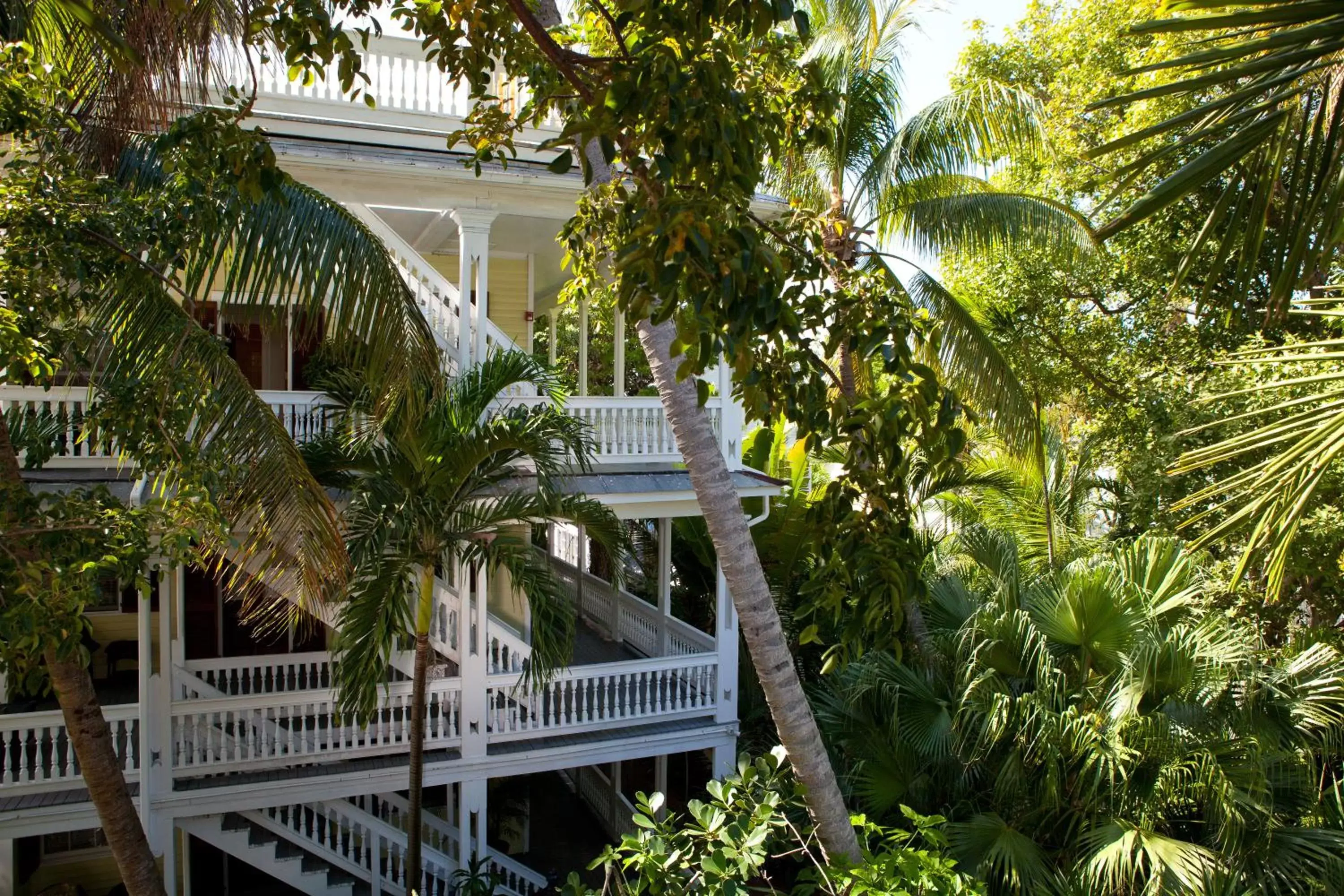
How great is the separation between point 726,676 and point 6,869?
7.21 m

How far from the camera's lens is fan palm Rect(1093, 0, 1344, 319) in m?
1.74

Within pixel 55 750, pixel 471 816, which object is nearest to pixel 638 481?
pixel 471 816

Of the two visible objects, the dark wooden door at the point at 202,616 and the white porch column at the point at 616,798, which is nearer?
the white porch column at the point at 616,798

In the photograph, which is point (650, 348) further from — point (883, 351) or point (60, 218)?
point (60, 218)

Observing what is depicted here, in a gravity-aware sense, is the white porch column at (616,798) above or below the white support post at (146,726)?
below

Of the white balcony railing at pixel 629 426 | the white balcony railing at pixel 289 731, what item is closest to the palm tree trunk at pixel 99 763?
the white balcony railing at pixel 289 731

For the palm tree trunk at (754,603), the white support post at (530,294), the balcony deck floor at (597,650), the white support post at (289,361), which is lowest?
the balcony deck floor at (597,650)

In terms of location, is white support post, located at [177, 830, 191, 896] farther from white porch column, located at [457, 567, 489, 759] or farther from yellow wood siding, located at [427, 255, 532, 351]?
yellow wood siding, located at [427, 255, 532, 351]

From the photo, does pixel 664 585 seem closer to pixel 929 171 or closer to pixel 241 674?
pixel 241 674

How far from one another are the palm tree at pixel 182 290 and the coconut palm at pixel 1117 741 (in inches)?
170

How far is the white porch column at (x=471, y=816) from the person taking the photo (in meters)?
9.69

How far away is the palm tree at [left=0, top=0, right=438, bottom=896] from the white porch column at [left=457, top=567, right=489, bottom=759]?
2338 mm

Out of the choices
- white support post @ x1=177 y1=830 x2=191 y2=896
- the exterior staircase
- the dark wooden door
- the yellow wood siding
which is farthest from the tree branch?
the yellow wood siding

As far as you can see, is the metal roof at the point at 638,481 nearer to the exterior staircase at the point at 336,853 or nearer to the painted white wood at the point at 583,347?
the painted white wood at the point at 583,347
